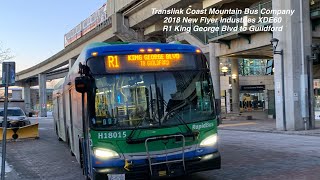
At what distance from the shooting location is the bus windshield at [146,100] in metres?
7.99

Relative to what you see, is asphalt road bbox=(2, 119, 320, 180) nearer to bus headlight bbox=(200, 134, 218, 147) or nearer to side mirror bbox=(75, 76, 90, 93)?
bus headlight bbox=(200, 134, 218, 147)

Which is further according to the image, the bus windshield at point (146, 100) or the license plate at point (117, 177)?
the bus windshield at point (146, 100)

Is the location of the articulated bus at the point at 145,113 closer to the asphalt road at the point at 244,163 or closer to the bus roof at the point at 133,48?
the bus roof at the point at 133,48

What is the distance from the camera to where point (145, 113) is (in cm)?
804

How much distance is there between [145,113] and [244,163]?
14.8 feet

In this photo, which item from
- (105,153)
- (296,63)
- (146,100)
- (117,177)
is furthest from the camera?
(296,63)

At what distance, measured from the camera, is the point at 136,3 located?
34.6 meters

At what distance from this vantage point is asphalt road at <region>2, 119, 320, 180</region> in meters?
9.86

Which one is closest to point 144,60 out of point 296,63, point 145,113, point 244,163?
point 145,113

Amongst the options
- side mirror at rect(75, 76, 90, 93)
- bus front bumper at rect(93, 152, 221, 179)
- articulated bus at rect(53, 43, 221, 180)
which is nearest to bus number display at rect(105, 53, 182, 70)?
articulated bus at rect(53, 43, 221, 180)

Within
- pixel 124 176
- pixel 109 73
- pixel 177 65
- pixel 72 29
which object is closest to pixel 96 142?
pixel 124 176

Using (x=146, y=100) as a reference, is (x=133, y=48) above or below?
above

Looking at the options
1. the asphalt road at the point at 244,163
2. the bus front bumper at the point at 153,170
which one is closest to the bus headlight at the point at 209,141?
the bus front bumper at the point at 153,170

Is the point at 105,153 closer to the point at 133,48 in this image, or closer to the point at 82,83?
the point at 82,83
